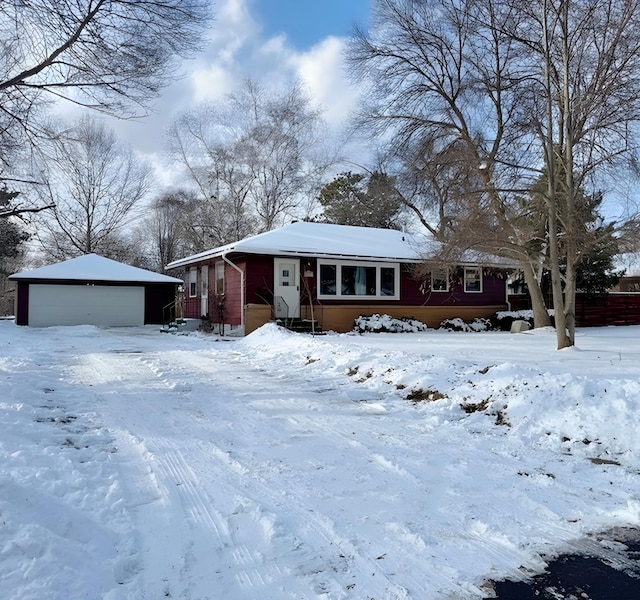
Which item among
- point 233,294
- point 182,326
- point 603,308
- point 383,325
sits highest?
point 233,294

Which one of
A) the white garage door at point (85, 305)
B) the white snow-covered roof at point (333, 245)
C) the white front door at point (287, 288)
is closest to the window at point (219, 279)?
the white snow-covered roof at point (333, 245)

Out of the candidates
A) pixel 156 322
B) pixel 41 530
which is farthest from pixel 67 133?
pixel 156 322

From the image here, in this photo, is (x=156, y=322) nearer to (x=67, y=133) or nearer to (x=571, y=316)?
(x=67, y=133)

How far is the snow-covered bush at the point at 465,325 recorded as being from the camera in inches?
808

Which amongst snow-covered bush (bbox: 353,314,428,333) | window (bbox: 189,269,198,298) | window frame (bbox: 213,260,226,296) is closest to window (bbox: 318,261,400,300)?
snow-covered bush (bbox: 353,314,428,333)

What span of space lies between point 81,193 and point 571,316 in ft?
120

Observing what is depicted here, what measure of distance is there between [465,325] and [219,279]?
10.2 m

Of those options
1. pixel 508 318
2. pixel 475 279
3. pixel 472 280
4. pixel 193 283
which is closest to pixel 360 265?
pixel 472 280

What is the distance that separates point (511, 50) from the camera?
15.0 meters

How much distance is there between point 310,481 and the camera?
395 centimetres

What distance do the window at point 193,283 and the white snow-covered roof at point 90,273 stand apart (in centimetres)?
203

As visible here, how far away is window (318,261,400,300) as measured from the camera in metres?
19.0

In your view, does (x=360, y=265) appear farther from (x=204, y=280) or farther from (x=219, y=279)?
(x=204, y=280)

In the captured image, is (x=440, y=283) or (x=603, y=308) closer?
(x=440, y=283)
